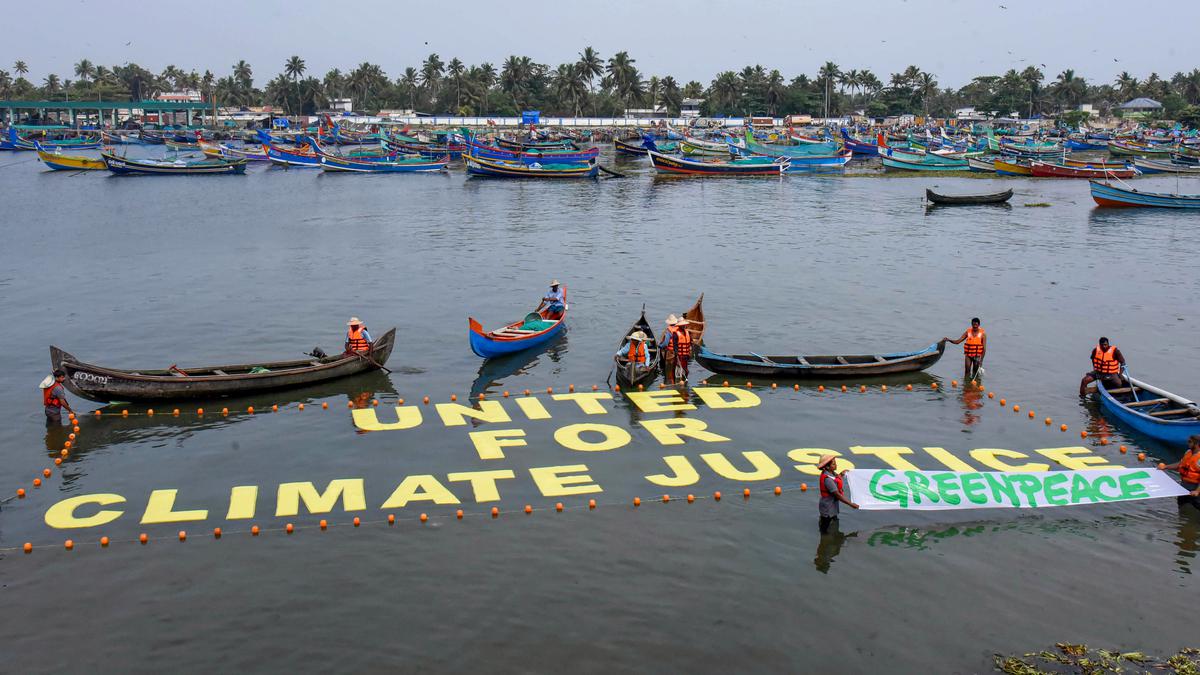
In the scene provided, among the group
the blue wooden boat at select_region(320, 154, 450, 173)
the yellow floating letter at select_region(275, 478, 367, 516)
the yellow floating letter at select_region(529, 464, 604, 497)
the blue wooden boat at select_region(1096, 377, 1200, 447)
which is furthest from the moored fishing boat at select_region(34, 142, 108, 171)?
the blue wooden boat at select_region(1096, 377, 1200, 447)

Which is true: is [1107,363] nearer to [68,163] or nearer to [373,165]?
[373,165]

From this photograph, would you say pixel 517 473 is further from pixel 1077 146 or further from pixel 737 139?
pixel 1077 146

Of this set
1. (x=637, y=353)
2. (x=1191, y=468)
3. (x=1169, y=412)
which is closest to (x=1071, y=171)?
(x=1169, y=412)

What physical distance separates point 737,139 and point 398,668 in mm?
120128

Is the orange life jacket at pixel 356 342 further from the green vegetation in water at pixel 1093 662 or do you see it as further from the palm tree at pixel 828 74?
the palm tree at pixel 828 74

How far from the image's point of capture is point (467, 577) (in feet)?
52.1

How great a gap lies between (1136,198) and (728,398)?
186 feet

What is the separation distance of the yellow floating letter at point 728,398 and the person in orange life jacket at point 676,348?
78 cm

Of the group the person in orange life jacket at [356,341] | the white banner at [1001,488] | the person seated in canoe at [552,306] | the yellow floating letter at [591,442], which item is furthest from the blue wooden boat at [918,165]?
the white banner at [1001,488]

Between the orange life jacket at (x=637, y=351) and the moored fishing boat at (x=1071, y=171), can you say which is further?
the moored fishing boat at (x=1071, y=171)

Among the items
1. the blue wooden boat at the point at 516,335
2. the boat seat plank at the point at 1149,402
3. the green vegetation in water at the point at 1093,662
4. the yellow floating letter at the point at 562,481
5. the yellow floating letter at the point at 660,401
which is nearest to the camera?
the green vegetation in water at the point at 1093,662

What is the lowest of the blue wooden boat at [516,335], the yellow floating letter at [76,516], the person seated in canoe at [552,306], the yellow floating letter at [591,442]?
the yellow floating letter at [76,516]

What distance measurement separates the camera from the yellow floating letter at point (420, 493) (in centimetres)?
1866

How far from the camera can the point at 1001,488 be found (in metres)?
17.3
